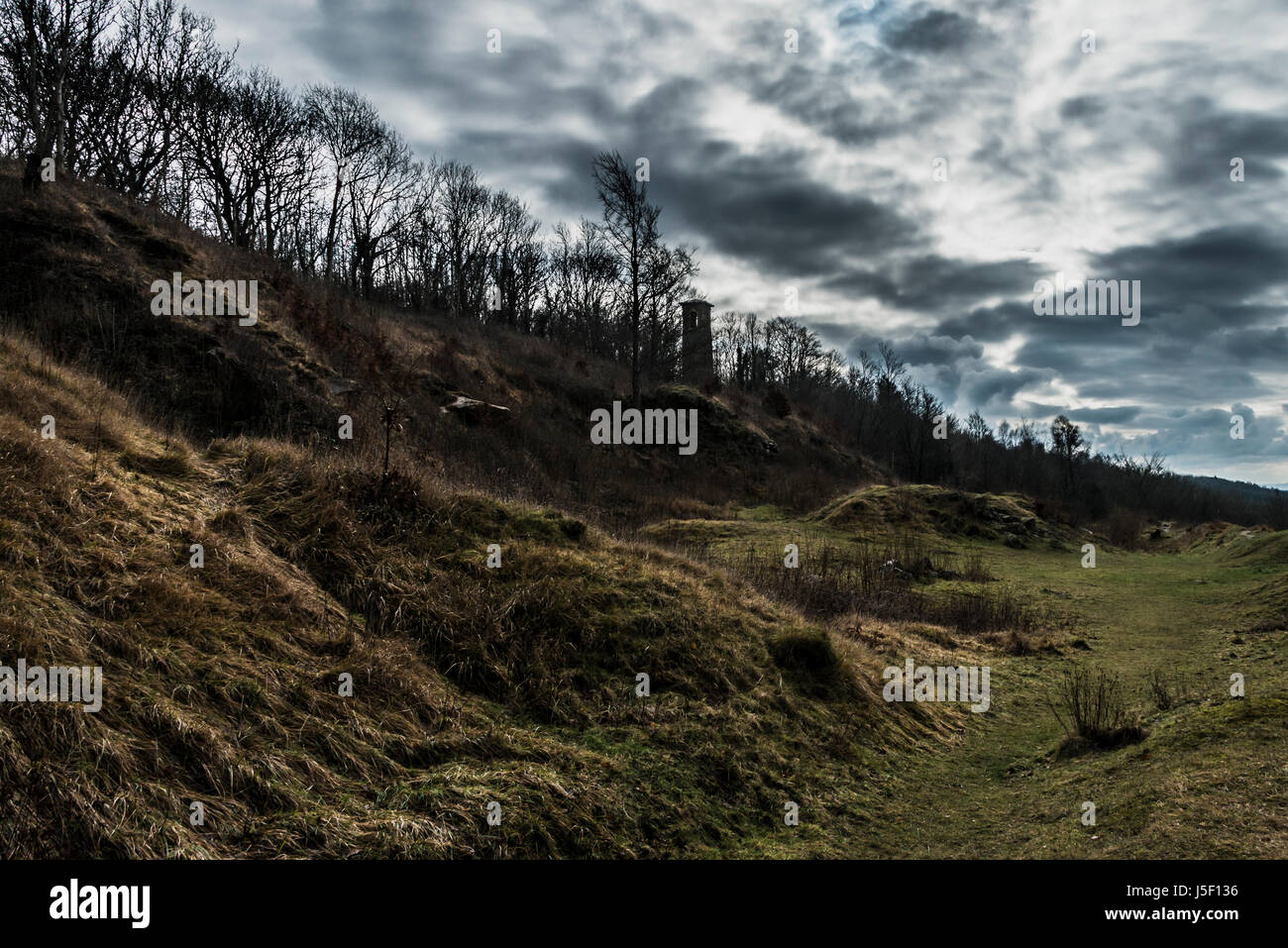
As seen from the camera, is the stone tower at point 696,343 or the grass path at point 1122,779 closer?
the grass path at point 1122,779

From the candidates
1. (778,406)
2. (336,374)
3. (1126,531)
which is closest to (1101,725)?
(336,374)

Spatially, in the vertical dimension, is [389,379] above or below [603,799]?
above

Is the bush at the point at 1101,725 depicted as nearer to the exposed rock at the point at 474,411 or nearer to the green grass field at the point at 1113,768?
the green grass field at the point at 1113,768

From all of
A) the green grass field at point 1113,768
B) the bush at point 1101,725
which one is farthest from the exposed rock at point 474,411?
the bush at point 1101,725

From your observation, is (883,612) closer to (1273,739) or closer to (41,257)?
(1273,739)

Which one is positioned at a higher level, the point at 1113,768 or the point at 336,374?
the point at 336,374

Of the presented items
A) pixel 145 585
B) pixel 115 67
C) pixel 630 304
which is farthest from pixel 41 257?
pixel 115 67

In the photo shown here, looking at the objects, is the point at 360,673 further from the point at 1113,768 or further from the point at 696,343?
the point at 696,343

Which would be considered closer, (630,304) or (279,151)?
(630,304)

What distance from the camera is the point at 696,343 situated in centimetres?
5519

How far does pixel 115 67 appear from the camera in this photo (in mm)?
33531

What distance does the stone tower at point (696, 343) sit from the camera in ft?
170
